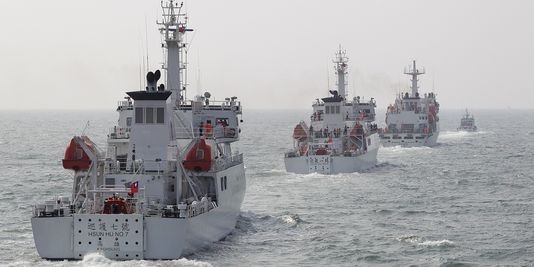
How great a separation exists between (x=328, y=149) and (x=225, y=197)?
38103 mm

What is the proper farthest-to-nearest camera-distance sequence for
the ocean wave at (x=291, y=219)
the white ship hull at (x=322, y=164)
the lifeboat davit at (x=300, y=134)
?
1. the lifeboat davit at (x=300, y=134)
2. the white ship hull at (x=322, y=164)
3. the ocean wave at (x=291, y=219)

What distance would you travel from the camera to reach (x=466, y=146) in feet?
417

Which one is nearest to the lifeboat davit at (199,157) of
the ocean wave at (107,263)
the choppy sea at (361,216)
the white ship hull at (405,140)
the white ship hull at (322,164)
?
the choppy sea at (361,216)

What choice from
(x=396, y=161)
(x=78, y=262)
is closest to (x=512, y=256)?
(x=78, y=262)

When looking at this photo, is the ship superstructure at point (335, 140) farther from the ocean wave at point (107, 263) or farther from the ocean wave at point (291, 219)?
the ocean wave at point (107, 263)

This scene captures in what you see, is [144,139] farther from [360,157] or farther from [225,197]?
[360,157]

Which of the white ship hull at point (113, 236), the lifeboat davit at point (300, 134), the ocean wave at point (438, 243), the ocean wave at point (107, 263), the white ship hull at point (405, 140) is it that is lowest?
the ocean wave at point (438, 243)

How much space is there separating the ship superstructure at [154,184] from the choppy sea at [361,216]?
82cm

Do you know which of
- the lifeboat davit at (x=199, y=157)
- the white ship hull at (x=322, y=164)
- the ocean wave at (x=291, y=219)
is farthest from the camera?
the white ship hull at (x=322, y=164)

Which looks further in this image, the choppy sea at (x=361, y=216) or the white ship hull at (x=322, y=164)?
Result: the white ship hull at (x=322, y=164)

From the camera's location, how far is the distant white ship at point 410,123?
120375mm

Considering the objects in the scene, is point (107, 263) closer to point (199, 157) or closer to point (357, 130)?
point (199, 157)

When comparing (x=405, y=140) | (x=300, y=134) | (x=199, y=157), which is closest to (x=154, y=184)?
(x=199, y=157)

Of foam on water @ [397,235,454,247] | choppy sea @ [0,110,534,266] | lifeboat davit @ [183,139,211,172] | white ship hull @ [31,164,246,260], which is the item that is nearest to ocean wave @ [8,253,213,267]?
choppy sea @ [0,110,534,266]
